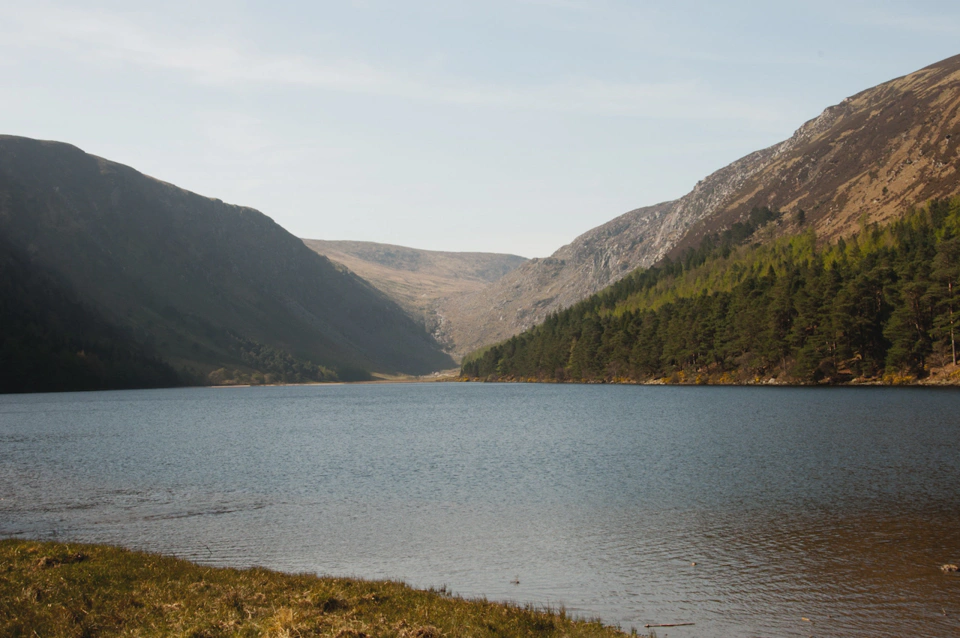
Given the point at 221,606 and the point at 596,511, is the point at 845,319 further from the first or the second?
the point at 221,606

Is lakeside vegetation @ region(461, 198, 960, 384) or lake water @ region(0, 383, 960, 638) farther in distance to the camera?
lakeside vegetation @ region(461, 198, 960, 384)

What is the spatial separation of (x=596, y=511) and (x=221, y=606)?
22564 mm

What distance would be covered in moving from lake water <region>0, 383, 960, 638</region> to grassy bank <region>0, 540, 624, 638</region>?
12.7 feet

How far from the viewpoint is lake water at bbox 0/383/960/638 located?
23391mm

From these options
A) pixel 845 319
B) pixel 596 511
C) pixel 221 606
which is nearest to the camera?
pixel 221 606

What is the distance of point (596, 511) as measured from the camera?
37.2 meters

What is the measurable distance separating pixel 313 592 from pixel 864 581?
18.8 m

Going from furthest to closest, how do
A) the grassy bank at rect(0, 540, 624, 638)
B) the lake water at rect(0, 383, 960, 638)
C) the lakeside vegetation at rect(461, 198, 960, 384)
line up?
the lakeside vegetation at rect(461, 198, 960, 384), the lake water at rect(0, 383, 960, 638), the grassy bank at rect(0, 540, 624, 638)

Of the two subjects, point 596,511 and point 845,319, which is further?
point 845,319

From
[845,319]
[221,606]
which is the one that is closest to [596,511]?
[221,606]

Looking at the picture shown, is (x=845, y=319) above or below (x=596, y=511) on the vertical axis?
above

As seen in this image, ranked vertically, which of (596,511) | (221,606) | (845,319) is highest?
(845,319)

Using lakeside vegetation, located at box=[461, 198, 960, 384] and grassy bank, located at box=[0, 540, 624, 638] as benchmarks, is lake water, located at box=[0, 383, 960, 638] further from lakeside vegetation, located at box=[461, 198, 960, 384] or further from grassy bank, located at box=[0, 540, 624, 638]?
lakeside vegetation, located at box=[461, 198, 960, 384]

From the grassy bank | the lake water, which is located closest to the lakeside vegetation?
the lake water
